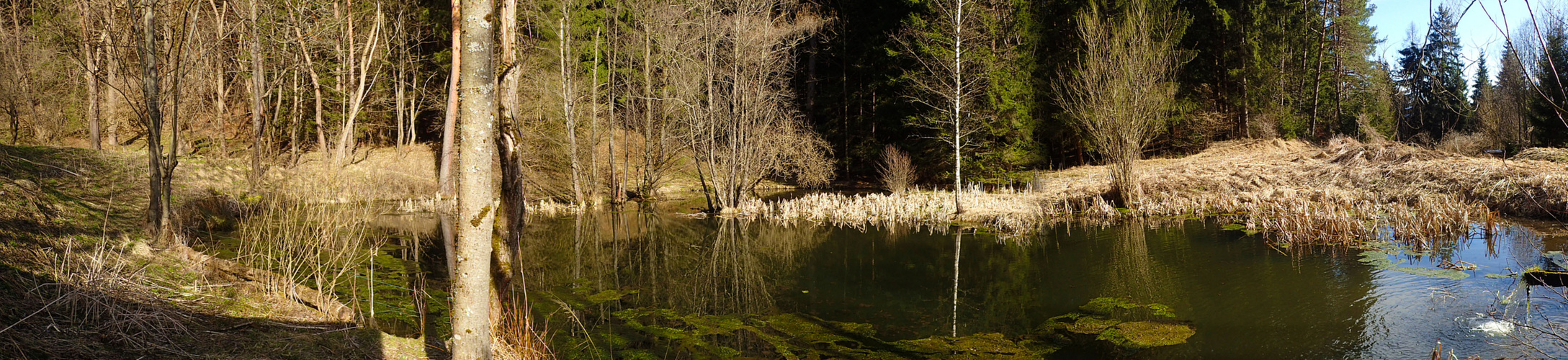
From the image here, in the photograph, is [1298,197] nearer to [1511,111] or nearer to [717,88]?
[717,88]

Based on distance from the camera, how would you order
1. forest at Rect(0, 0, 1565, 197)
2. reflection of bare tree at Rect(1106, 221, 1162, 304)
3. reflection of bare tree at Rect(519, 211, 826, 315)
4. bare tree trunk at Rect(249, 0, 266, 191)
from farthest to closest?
forest at Rect(0, 0, 1565, 197)
bare tree trunk at Rect(249, 0, 266, 191)
reflection of bare tree at Rect(519, 211, 826, 315)
reflection of bare tree at Rect(1106, 221, 1162, 304)

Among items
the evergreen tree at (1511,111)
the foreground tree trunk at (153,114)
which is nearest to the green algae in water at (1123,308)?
the foreground tree trunk at (153,114)

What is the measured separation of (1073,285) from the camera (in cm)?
810

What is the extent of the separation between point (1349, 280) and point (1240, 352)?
3.19m

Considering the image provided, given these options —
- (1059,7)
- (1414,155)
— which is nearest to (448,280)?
(1414,155)

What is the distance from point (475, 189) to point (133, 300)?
2414 millimetres

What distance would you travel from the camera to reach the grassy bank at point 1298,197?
10203mm

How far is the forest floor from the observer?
3.52 metres

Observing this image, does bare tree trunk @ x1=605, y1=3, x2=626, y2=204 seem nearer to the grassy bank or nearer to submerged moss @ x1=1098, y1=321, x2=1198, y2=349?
the grassy bank

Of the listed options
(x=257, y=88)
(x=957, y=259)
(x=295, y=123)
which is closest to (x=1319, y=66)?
(x=957, y=259)

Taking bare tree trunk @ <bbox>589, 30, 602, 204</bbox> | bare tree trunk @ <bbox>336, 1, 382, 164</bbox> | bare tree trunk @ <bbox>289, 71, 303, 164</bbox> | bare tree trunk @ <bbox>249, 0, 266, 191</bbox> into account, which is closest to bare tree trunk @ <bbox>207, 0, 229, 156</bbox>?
bare tree trunk @ <bbox>249, 0, 266, 191</bbox>

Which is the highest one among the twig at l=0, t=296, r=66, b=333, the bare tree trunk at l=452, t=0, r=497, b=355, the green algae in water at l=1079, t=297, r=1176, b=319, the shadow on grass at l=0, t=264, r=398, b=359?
the bare tree trunk at l=452, t=0, r=497, b=355

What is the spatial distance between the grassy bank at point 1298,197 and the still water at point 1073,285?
59 centimetres

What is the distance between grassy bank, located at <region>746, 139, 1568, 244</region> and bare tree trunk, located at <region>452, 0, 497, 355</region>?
405 inches
